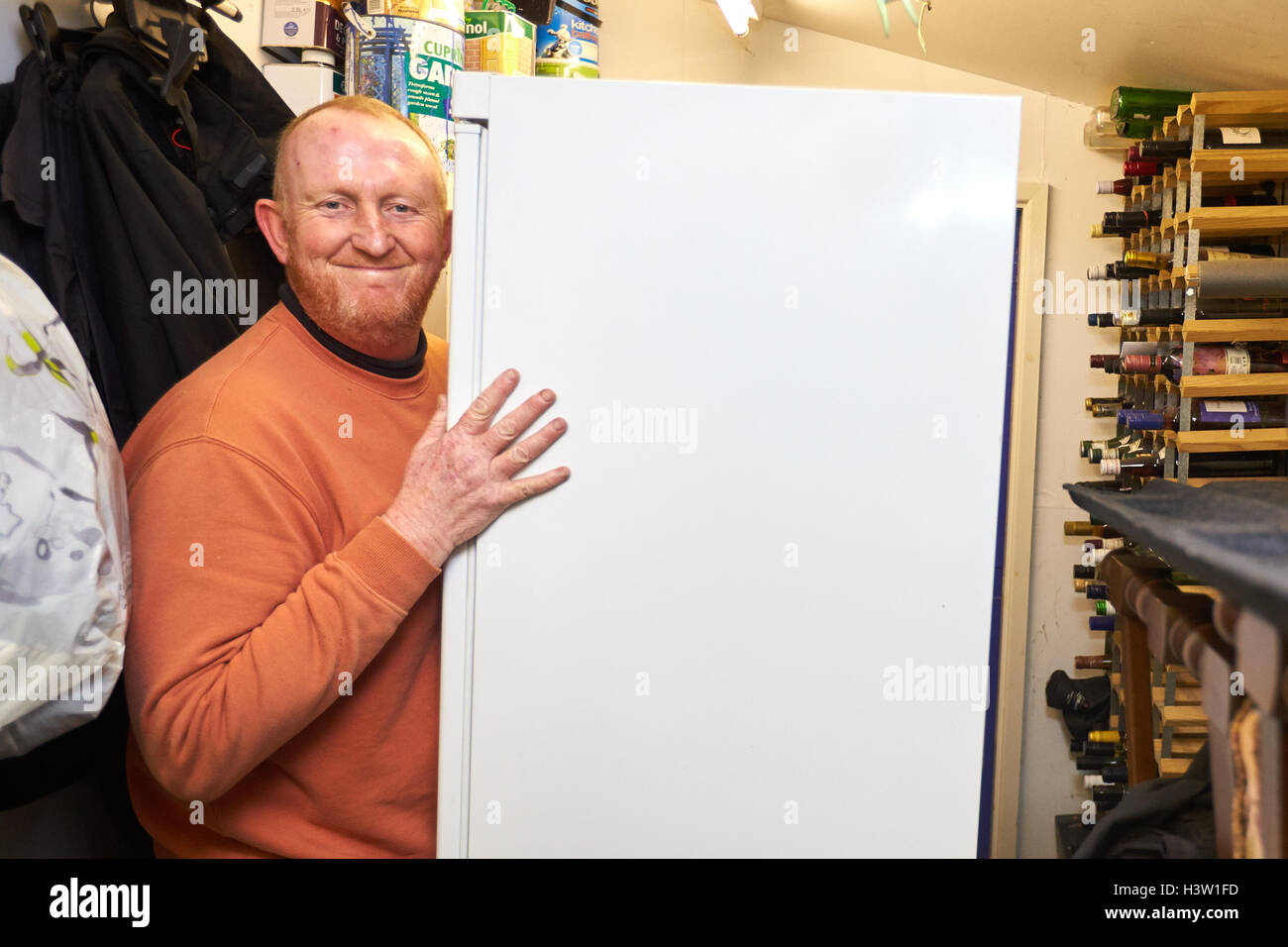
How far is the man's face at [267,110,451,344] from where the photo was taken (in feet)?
4.02

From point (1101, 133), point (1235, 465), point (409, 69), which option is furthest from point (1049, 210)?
point (409, 69)

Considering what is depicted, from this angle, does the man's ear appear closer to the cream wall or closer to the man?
the man

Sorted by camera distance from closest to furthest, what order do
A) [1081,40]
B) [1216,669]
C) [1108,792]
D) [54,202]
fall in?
[1216,669] → [54,202] → [1081,40] → [1108,792]

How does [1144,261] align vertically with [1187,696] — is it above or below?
above

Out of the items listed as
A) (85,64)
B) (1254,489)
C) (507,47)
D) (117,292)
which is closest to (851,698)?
(1254,489)

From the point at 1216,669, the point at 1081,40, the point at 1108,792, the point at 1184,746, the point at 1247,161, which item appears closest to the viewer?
the point at 1216,669

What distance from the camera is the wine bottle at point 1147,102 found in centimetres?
226

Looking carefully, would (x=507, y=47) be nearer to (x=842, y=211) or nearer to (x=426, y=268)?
(x=426, y=268)

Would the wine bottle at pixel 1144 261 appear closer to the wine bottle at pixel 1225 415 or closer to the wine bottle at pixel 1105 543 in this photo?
the wine bottle at pixel 1225 415

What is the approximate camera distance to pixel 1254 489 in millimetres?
867

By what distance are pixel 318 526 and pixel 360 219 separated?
15.9 inches

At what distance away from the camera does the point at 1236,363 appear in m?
1.95

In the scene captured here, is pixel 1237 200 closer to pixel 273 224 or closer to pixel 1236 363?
pixel 1236 363

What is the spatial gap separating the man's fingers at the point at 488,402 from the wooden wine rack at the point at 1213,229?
59.8 inches
